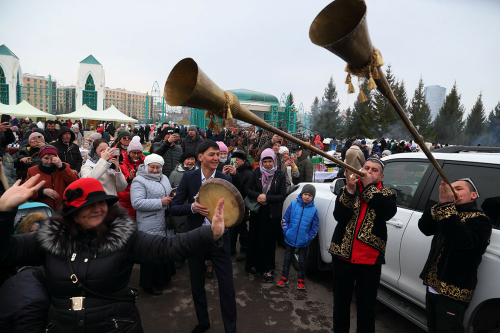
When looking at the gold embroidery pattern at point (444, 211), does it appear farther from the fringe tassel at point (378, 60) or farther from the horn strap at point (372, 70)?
the fringe tassel at point (378, 60)

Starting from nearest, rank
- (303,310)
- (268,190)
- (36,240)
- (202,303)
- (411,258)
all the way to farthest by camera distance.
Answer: (36,240) < (411,258) < (202,303) < (303,310) < (268,190)

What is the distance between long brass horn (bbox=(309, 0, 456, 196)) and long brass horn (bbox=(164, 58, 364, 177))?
1.72ft

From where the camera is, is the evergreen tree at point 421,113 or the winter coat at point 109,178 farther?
the evergreen tree at point 421,113

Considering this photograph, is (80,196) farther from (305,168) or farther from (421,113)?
(421,113)

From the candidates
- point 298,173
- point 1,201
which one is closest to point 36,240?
point 1,201

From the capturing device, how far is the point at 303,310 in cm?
397

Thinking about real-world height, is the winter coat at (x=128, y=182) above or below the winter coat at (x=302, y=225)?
above

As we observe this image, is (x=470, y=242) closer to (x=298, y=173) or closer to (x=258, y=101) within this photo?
(x=298, y=173)

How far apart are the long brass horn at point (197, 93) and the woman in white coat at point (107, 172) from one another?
259 cm

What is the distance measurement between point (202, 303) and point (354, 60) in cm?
298

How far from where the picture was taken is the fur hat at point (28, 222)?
117 inches

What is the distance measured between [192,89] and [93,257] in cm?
124

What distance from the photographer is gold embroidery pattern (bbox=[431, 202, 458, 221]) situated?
7.77 ft

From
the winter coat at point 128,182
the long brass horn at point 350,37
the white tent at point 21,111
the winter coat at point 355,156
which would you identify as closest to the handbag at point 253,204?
the winter coat at point 128,182
